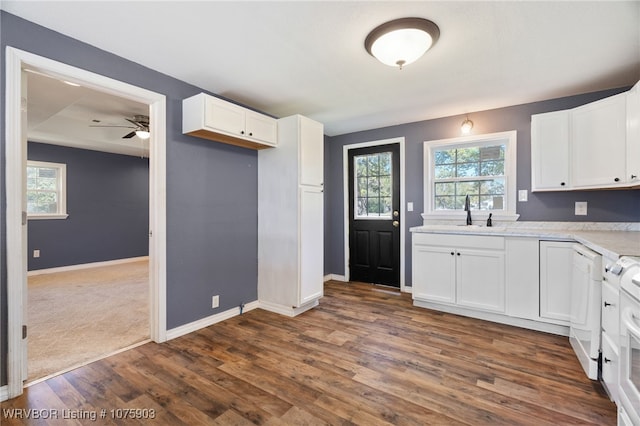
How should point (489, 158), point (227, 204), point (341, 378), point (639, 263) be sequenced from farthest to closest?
1. point (489, 158)
2. point (227, 204)
3. point (341, 378)
4. point (639, 263)

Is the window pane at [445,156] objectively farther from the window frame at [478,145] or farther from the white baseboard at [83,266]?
the white baseboard at [83,266]

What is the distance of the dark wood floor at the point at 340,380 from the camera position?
5.43ft

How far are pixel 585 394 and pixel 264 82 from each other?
3.32 m

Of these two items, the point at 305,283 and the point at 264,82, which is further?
the point at 305,283

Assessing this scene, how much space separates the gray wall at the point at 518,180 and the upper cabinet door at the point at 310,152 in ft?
4.25

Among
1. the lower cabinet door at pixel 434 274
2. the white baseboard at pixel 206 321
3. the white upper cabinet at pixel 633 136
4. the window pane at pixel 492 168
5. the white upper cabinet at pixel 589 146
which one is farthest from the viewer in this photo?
the window pane at pixel 492 168

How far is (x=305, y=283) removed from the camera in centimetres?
325

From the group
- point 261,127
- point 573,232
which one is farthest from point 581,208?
point 261,127

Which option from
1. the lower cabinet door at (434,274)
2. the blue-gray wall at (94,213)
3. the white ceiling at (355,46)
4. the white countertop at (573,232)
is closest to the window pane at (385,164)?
the white ceiling at (355,46)

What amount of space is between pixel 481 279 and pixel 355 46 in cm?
249

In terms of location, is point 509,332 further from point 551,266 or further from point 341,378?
point 341,378

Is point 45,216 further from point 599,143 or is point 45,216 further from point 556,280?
point 599,143

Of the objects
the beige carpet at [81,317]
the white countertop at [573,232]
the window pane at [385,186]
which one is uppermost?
the window pane at [385,186]

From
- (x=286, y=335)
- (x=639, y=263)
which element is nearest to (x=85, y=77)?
(x=286, y=335)
